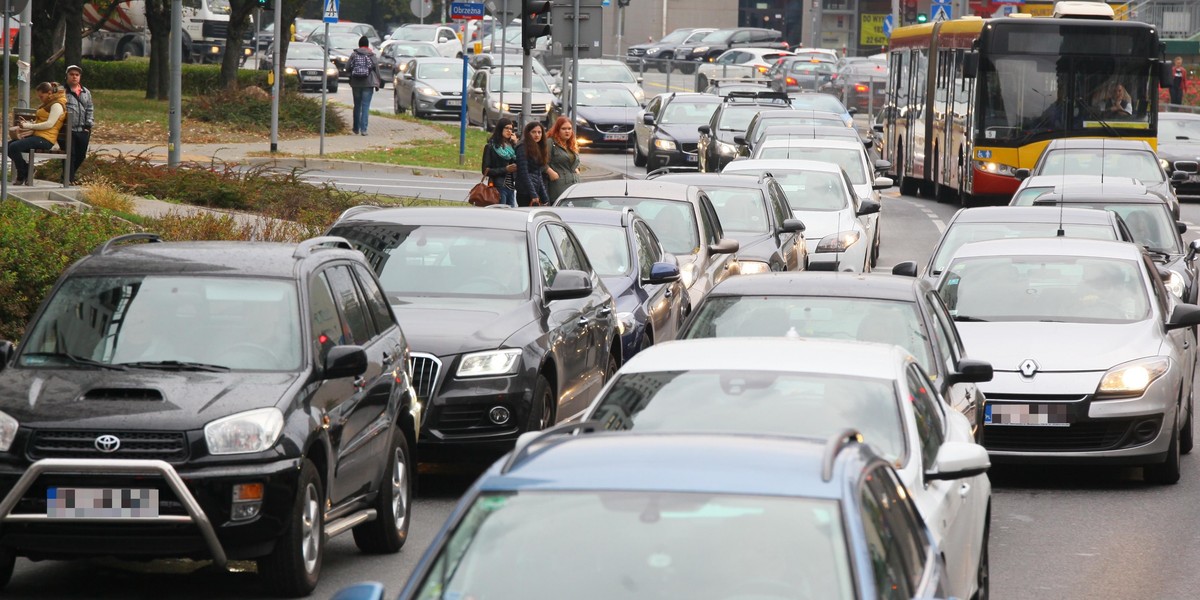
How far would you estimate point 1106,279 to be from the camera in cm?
1270

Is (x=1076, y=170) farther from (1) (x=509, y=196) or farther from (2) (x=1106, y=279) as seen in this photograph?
(2) (x=1106, y=279)

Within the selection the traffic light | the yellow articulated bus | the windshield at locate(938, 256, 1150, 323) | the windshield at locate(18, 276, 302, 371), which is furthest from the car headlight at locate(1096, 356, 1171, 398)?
the yellow articulated bus

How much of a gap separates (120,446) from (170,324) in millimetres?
1012

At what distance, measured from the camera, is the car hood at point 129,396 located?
777 cm

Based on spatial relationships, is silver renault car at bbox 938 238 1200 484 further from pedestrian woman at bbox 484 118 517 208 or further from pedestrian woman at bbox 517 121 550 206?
pedestrian woman at bbox 484 118 517 208

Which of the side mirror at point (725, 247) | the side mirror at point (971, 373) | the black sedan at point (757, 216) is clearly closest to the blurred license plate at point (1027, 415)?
the side mirror at point (971, 373)

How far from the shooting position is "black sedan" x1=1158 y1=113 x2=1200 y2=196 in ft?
119

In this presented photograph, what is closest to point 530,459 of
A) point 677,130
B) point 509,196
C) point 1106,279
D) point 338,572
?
point 338,572

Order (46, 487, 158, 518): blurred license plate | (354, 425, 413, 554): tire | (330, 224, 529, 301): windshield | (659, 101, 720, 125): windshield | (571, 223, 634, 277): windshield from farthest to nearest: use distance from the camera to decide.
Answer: (659, 101, 720, 125): windshield, (571, 223, 634, 277): windshield, (330, 224, 529, 301): windshield, (354, 425, 413, 554): tire, (46, 487, 158, 518): blurred license plate

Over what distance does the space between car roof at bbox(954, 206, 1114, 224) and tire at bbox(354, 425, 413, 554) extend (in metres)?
7.82

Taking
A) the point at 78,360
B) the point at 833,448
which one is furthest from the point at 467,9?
the point at 833,448

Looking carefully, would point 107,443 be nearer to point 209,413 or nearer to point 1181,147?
point 209,413

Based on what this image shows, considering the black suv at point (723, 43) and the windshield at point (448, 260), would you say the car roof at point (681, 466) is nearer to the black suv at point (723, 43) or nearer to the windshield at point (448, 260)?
the windshield at point (448, 260)

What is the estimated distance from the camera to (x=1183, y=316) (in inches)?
465
